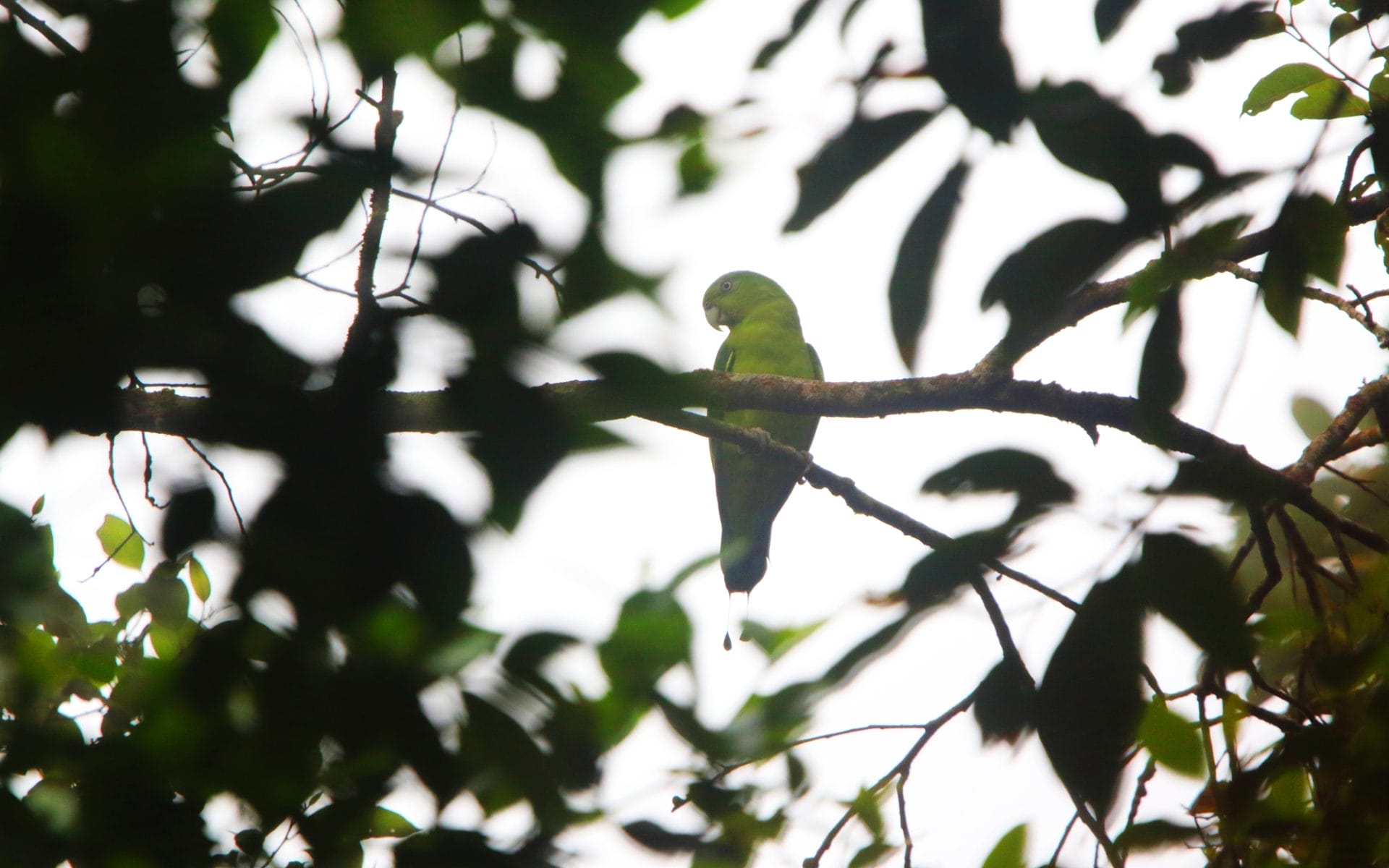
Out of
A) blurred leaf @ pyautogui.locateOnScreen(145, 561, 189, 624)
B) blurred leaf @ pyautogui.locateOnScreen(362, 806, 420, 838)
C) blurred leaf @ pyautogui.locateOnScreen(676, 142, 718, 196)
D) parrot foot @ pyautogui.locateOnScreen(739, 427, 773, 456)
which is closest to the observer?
blurred leaf @ pyautogui.locateOnScreen(676, 142, 718, 196)

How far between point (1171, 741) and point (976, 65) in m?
0.42

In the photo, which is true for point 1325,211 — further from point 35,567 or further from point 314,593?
point 35,567

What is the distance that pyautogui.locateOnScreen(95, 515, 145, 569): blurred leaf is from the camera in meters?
1.79

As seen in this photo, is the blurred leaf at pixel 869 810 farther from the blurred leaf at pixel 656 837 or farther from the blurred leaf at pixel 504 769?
the blurred leaf at pixel 504 769

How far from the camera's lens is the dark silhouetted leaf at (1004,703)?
0.70 meters

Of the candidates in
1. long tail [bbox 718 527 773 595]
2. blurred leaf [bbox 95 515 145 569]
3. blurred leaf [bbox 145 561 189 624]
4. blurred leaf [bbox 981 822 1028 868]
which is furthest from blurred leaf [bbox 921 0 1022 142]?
long tail [bbox 718 527 773 595]

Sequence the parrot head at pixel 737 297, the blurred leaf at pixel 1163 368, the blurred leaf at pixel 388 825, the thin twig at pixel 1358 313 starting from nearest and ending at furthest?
the blurred leaf at pixel 1163 368
the blurred leaf at pixel 388 825
the thin twig at pixel 1358 313
the parrot head at pixel 737 297

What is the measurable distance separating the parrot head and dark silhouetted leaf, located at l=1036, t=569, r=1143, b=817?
3.60 m

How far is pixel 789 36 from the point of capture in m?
0.76

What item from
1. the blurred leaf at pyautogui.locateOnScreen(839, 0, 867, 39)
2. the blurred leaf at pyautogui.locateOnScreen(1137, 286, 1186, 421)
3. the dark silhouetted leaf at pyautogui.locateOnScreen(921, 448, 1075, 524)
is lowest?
the dark silhouetted leaf at pyautogui.locateOnScreen(921, 448, 1075, 524)

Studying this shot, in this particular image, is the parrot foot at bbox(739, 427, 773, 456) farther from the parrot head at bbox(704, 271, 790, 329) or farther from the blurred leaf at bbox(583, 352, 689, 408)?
the parrot head at bbox(704, 271, 790, 329)

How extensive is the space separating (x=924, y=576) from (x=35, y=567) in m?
0.63

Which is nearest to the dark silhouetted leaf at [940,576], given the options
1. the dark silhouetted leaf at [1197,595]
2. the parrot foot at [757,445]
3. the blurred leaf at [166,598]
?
the dark silhouetted leaf at [1197,595]

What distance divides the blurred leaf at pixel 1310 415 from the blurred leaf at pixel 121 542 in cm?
205
